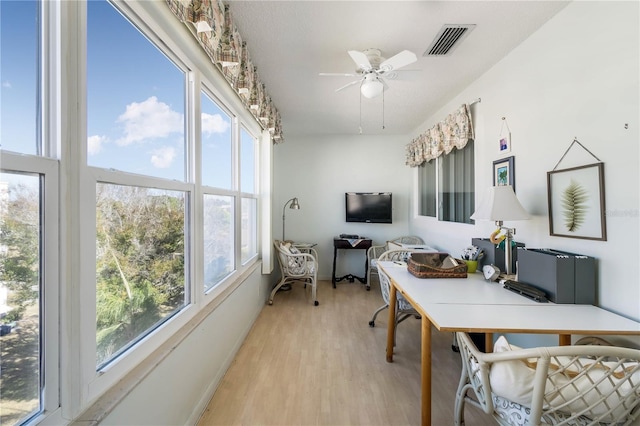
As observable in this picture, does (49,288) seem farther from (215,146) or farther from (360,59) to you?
(360,59)

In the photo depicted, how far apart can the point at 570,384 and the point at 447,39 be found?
85.8 inches

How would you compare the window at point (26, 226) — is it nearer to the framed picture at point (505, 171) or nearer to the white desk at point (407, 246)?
the framed picture at point (505, 171)

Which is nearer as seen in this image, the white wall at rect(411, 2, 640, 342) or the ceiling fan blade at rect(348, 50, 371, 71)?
the white wall at rect(411, 2, 640, 342)

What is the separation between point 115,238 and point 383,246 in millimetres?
3961

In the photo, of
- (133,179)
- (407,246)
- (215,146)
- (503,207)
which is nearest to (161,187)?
(133,179)

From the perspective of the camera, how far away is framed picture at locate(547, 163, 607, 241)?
1.48 m

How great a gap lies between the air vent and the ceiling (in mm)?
37

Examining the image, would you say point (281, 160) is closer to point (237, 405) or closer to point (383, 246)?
point (383, 246)

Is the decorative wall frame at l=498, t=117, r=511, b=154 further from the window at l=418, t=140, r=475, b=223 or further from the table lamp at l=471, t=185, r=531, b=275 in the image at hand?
the table lamp at l=471, t=185, r=531, b=275

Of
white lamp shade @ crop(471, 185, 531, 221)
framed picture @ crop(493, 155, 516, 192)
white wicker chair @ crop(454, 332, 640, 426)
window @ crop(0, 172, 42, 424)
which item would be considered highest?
framed picture @ crop(493, 155, 516, 192)

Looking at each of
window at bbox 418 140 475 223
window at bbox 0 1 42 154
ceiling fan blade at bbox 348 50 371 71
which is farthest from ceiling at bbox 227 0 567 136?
window at bbox 0 1 42 154

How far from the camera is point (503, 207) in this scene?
182cm

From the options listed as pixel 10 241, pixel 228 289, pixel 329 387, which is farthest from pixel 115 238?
pixel 329 387

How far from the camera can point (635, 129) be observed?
1.30 metres
